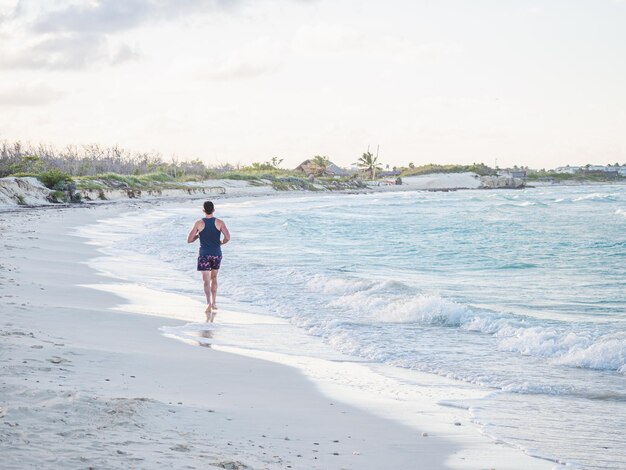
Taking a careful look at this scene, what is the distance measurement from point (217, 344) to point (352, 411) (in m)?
2.97

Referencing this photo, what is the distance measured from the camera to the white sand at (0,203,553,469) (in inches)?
165

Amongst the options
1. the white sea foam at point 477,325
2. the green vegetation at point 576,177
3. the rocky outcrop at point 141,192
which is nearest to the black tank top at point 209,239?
the white sea foam at point 477,325

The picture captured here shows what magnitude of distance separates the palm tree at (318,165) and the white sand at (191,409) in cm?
11614

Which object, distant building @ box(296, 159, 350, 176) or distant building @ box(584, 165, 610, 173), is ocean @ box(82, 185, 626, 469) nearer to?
distant building @ box(296, 159, 350, 176)

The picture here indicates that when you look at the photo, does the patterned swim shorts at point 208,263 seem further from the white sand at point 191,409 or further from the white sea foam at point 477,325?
the white sand at point 191,409

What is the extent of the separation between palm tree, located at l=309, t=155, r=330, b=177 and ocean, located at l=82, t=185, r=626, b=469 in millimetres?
96460

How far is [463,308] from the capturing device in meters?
11.3

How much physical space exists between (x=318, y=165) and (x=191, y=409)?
123796 millimetres

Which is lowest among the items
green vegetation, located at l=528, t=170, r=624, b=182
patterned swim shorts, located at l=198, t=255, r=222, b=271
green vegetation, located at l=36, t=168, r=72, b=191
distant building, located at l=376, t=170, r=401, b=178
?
patterned swim shorts, located at l=198, t=255, r=222, b=271

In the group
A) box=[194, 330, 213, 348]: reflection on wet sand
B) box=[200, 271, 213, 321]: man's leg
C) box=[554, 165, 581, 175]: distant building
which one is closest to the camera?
box=[194, 330, 213, 348]: reflection on wet sand

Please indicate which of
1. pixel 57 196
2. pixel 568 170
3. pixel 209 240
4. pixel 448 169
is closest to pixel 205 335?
pixel 209 240

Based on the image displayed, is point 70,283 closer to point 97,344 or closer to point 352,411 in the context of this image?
point 97,344

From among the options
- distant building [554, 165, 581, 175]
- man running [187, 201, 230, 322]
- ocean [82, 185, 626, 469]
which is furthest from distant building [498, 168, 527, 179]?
man running [187, 201, 230, 322]

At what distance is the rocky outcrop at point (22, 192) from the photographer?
36438mm
